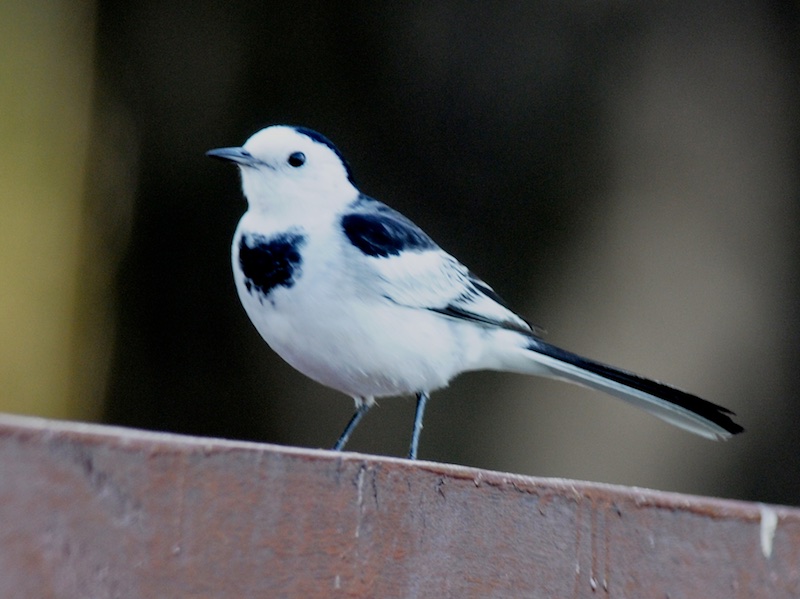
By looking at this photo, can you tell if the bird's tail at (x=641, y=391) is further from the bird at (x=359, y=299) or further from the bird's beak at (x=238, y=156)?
the bird's beak at (x=238, y=156)

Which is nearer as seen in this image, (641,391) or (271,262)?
(271,262)

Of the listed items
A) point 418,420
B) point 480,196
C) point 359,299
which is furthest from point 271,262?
point 480,196

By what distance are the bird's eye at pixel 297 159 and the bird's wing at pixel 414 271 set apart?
132 millimetres

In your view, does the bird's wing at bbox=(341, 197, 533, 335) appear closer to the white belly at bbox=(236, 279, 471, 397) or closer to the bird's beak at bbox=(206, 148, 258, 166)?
the white belly at bbox=(236, 279, 471, 397)

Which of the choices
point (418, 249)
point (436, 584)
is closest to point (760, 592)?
point (436, 584)

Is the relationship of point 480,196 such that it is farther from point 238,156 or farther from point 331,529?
point 331,529

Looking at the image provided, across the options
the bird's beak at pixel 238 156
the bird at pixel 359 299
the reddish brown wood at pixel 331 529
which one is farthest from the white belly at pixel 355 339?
the reddish brown wood at pixel 331 529

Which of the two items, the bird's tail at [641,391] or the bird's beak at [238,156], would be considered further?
the bird's tail at [641,391]

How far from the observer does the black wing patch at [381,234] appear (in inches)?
87.7

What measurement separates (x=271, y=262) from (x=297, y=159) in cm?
29

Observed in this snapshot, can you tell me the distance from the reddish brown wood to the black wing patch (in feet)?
2.58

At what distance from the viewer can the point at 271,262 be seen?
83.8 inches

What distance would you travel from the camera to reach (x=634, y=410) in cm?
393

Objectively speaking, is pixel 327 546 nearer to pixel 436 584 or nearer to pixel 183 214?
pixel 436 584
